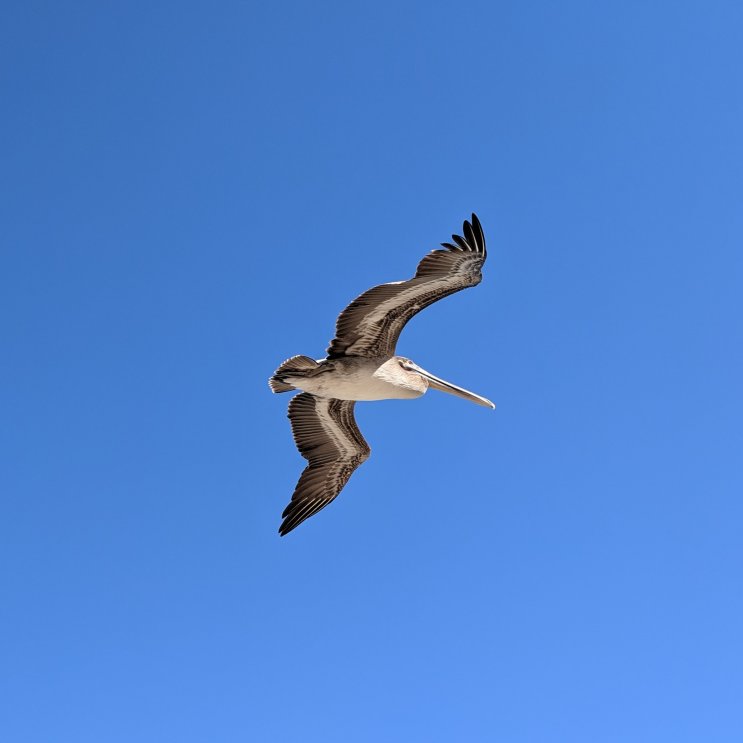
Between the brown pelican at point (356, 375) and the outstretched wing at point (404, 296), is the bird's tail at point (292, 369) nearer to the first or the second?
the brown pelican at point (356, 375)

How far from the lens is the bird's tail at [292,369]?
45.5 feet

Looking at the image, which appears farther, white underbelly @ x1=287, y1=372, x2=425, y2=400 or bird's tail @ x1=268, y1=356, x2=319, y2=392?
white underbelly @ x1=287, y1=372, x2=425, y2=400

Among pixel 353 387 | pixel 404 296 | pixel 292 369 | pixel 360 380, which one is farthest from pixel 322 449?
pixel 404 296

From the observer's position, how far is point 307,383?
47.0 ft

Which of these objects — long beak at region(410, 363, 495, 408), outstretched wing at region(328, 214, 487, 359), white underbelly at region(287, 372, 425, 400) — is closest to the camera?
outstretched wing at region(328, 214, 487, 359)

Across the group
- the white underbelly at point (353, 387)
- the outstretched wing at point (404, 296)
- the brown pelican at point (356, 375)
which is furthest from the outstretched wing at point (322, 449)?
the outstretched wing at point (404, 296)

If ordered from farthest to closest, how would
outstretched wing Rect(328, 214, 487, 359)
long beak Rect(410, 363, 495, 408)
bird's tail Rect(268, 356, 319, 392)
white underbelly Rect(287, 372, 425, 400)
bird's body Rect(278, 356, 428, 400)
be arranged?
long beak Rect(410, 363, 495, 408)
white underbelly Rect(287, 372, 425, 400)
bird's body Rect(278, 356, 428, 400)
bird's tail Rect(268, 356, 319, 392)
outstretched wing Rect(328, 214, 487, 359)

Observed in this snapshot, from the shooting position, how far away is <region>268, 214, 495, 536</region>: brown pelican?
13469mm

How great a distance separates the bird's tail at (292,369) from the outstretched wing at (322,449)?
1776mm

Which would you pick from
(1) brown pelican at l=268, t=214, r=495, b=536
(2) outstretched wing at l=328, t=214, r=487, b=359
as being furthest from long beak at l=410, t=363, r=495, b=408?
(2) outstretched wing at l=328, t=214, r=487, b=359

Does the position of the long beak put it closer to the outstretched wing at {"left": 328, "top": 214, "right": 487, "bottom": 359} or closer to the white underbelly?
the white underbelly

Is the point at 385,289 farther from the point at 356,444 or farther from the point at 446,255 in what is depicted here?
the point at 356,444

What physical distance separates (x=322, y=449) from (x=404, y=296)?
4202 millimetres

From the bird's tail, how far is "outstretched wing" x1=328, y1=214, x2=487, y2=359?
1.36ft
